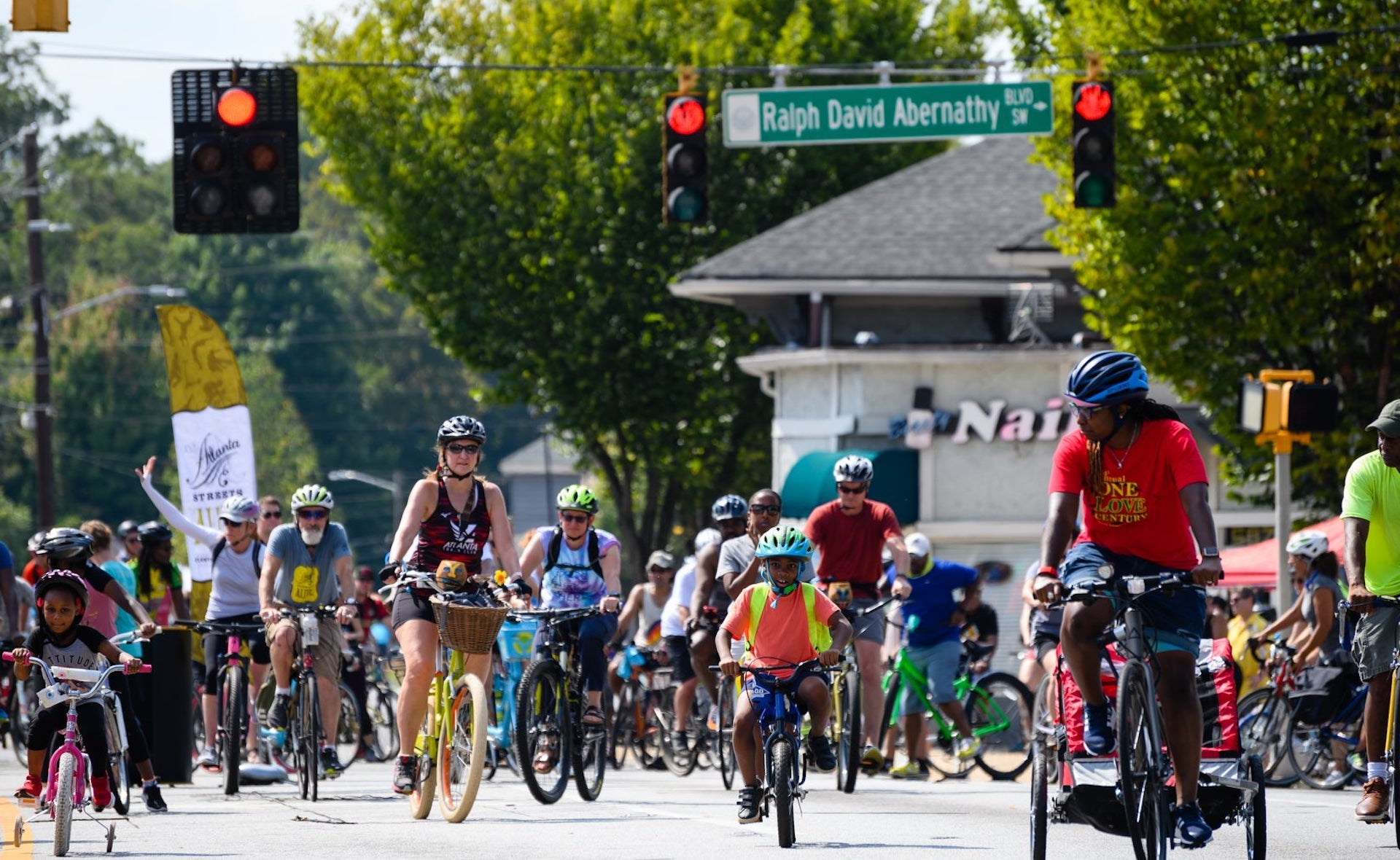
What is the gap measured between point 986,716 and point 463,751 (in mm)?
6195

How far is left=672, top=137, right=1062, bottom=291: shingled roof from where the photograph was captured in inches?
1379

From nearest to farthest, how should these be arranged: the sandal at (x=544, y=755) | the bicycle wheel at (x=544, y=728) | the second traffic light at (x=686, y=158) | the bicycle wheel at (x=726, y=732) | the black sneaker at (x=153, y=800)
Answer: the black sneaker at (x=153, y=800) < the bicycle wheel at (x=544, y=728) < the sandal at (x=544, y=755) < the bicycle wheel at (x=726, y=732) < the second traffic light at (x=686, y=158)

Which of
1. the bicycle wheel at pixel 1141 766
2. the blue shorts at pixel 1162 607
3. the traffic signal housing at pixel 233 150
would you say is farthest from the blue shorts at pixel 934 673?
the bicycle wheel at pixel 1141 766

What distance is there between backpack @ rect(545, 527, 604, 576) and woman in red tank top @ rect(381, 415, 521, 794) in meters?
2.33

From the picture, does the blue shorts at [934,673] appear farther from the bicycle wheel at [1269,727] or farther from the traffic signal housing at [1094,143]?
the traffic signal housing at [1094,143]

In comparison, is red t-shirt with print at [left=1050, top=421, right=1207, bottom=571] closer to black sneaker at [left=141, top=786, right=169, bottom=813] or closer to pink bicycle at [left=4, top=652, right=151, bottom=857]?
pink bicycle at [left=4, top=652, right=151, bottom=857]

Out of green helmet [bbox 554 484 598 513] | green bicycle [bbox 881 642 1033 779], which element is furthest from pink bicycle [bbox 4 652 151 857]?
green bicycle [bbox 881 642 1033 779]

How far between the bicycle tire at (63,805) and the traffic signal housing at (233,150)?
6595 millimetres

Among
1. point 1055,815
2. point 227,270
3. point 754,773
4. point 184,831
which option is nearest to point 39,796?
point 184,831

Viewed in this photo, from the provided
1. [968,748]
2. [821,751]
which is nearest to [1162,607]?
[821,751]

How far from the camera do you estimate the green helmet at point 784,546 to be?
40.7ft

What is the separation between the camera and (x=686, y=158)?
1862 centimetres

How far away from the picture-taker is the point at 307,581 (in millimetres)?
15547

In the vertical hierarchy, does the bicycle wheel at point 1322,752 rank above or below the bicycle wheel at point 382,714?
above
